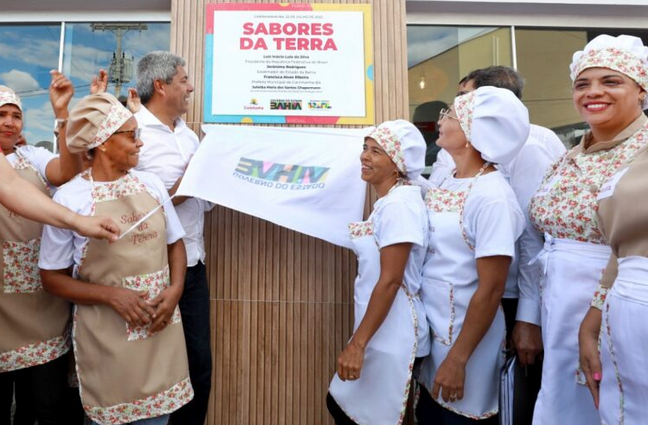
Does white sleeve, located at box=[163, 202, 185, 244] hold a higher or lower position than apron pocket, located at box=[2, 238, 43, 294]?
higher

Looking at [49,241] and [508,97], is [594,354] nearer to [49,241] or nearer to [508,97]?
[508,97]

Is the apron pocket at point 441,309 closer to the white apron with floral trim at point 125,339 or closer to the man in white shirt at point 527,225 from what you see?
the man in white shirt at point 527,225

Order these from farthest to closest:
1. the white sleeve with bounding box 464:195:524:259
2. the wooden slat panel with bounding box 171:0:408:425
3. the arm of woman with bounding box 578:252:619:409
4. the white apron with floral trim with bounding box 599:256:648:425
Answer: the wooden slat panel with bounding box 171:0:408:425, the white sleeve with bounding box 464:195:524:259, the arm of woman with bounding box 578:252:619:409, the white apron with floral trim with bounding box 599:256:648:425

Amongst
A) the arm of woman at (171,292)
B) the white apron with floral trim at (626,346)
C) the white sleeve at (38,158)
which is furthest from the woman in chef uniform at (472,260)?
the white sleeve at (38,158)

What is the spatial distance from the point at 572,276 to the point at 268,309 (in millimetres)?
1746

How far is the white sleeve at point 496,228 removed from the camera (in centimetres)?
180

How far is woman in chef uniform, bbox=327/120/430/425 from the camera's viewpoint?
196cm

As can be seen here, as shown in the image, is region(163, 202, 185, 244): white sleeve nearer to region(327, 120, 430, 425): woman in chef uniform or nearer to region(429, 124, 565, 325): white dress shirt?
region(327, 120, 430, 425): woman in chef uniform

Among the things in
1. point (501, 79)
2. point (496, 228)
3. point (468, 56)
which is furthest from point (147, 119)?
point (468, 56)

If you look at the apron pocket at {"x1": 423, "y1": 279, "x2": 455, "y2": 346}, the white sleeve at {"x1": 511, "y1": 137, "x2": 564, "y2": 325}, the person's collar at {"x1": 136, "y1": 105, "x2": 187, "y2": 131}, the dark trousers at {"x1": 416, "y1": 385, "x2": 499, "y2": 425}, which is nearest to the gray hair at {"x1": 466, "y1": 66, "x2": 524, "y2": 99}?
the white sleeve at {"x1": 511, "y1": 137, "x2": 564, "y2": 325}

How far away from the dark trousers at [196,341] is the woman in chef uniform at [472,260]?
116 cm

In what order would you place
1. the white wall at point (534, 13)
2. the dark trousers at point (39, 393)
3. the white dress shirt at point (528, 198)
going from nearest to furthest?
the white dress shirt at point (528, 198), the dark trousers at point (39, 393), the white wall at point (534, 13)

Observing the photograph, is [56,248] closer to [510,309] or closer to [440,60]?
[510,309]

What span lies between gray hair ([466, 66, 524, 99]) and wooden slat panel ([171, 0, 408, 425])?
1.88 ft
